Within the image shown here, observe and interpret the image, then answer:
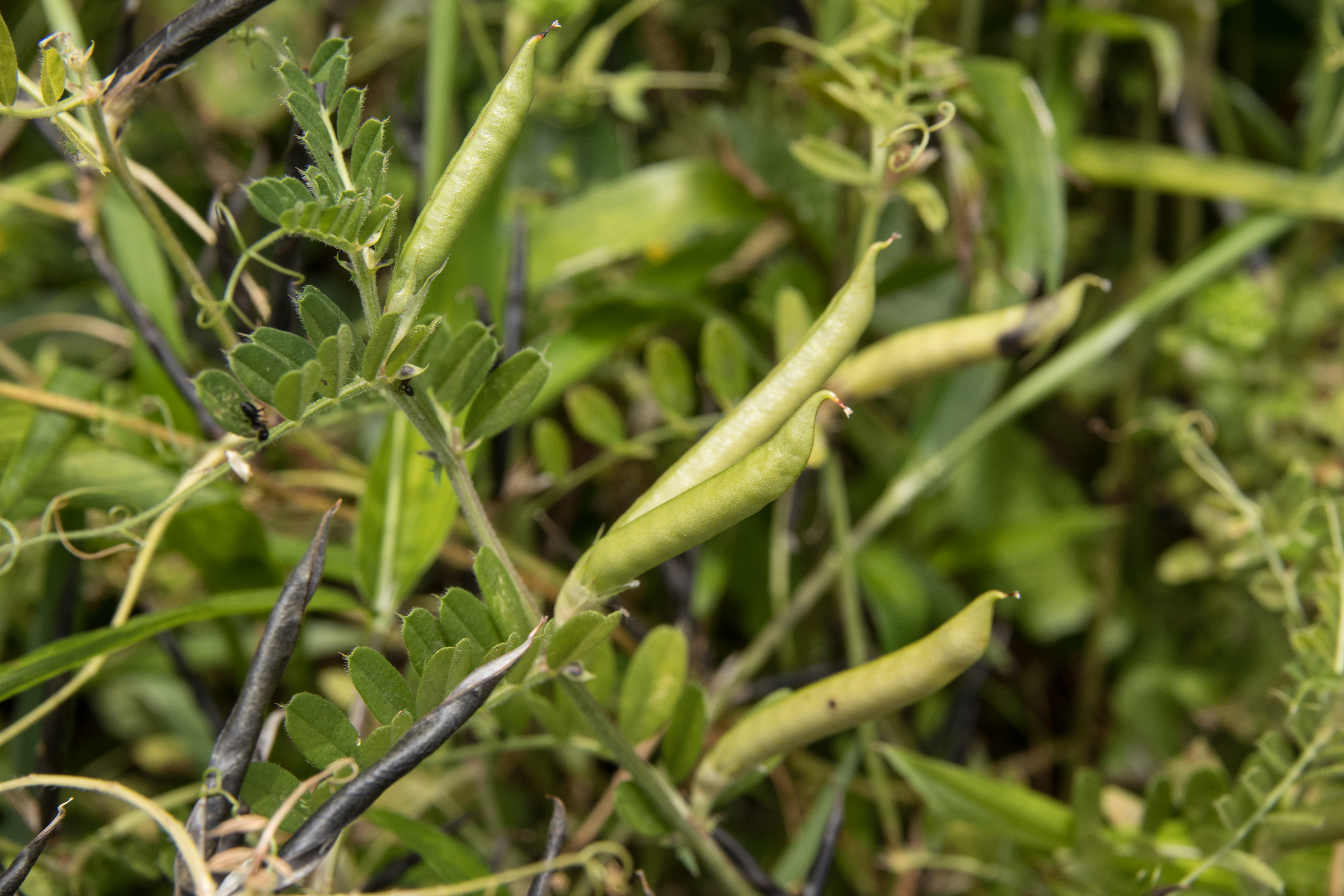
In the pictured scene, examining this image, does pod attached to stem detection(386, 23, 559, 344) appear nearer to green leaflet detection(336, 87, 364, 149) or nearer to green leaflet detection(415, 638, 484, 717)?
green leaflet detection(336, 87, 364, 149)

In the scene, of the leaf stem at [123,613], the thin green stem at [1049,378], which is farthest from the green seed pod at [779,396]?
the thin green stem at [1049,378]

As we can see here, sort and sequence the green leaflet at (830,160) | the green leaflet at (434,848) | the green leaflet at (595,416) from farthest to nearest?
the green leaflet at (595,416), the green leaflet at (830,160), the green leaflet at (434,848)

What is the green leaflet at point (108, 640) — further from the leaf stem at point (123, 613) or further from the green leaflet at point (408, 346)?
the green leaflet at point (408, 346)

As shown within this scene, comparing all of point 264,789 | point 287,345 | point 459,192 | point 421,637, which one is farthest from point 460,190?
point 264,789

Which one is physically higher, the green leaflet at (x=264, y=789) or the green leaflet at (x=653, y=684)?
the green leaflet at (x=264, y=789)

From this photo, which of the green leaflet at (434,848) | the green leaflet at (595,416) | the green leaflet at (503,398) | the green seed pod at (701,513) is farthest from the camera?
the green leaflet at (595,416)

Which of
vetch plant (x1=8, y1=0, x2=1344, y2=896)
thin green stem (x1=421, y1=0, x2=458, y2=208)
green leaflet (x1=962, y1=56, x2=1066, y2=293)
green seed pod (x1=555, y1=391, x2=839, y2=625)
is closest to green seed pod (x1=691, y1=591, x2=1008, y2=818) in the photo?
vetch plant (x1=8, y1=0, x2=1344, y2=896)

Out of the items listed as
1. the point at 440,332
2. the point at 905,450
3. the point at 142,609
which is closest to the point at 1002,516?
the point at 905,450
